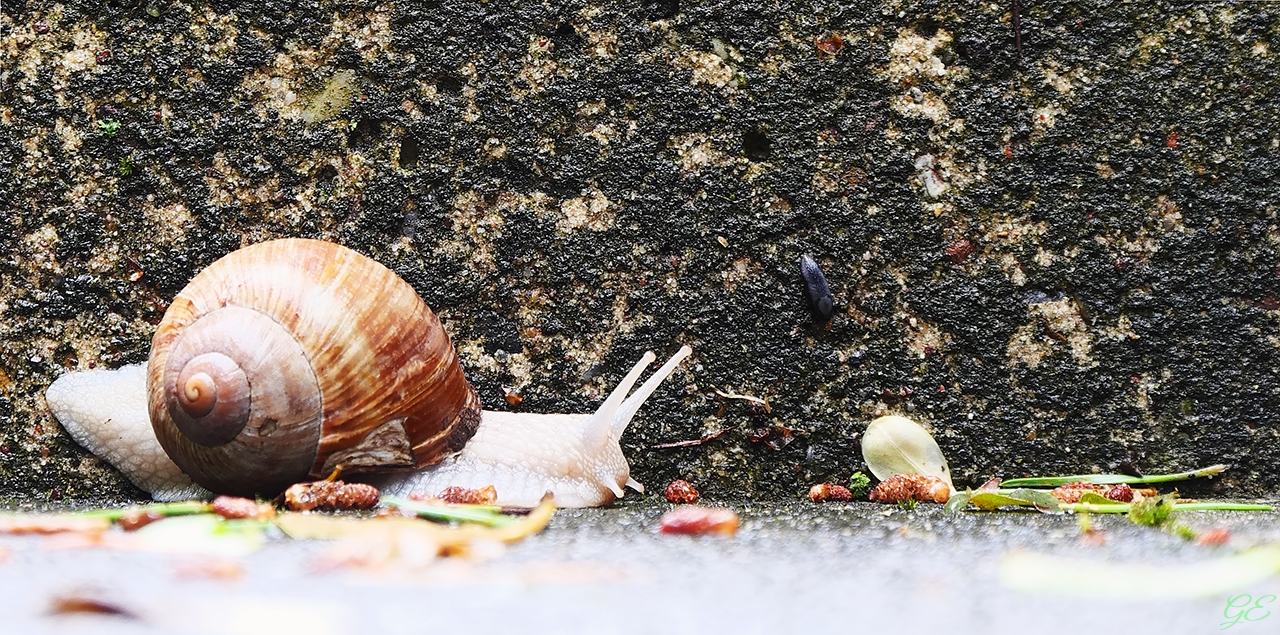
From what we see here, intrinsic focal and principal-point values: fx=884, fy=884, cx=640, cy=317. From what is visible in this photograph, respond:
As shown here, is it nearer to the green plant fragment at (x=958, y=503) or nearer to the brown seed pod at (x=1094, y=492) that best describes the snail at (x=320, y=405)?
the green plant fragment at (x=958, y=503)

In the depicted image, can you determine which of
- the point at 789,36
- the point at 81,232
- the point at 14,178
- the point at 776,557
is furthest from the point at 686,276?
the point at 14,178

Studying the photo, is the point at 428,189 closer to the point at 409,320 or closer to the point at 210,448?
the point at 409,320

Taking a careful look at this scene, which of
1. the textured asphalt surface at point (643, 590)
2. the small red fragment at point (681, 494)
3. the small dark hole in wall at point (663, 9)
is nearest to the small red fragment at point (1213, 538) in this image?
the textured asphalt surface at point (643, 590)

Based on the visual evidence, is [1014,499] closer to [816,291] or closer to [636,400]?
[816,291]

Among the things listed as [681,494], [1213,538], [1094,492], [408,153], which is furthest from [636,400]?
[1213,538]

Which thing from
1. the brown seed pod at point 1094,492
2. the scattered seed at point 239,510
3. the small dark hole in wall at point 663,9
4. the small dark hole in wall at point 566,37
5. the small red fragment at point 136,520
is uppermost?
the small dark hole in wall at point 663,9

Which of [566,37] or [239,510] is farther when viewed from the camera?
[566,37]
